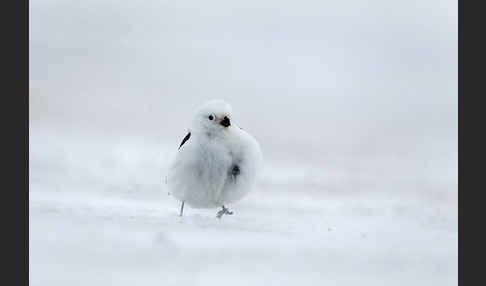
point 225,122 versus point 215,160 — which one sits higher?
point 225,122

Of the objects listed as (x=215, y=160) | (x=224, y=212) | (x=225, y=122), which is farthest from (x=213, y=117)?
(x=224, y=212)

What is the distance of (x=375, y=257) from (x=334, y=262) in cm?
13

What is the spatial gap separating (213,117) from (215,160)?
0.48 feet

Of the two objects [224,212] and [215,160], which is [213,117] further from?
[224,212]

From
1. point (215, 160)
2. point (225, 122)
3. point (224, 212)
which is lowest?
point (224, 212)

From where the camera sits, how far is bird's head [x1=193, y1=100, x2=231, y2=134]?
251cm

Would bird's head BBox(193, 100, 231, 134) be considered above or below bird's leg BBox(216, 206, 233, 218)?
above

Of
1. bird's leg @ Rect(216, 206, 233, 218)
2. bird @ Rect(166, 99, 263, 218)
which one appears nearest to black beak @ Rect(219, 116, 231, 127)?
bird @ Rect(166, 99, 263, 218)

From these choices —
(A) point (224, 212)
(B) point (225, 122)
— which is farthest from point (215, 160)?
(A) point (224, 212)

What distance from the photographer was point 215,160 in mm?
2539

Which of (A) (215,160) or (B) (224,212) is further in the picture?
(B) (224,212)

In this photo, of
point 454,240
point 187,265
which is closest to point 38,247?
point 187,265

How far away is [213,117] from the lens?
2514mm

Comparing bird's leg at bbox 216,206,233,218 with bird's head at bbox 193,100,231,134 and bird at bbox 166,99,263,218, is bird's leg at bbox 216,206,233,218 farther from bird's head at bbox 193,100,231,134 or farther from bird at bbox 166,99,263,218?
bird's head at bbox 193,100,231,134
